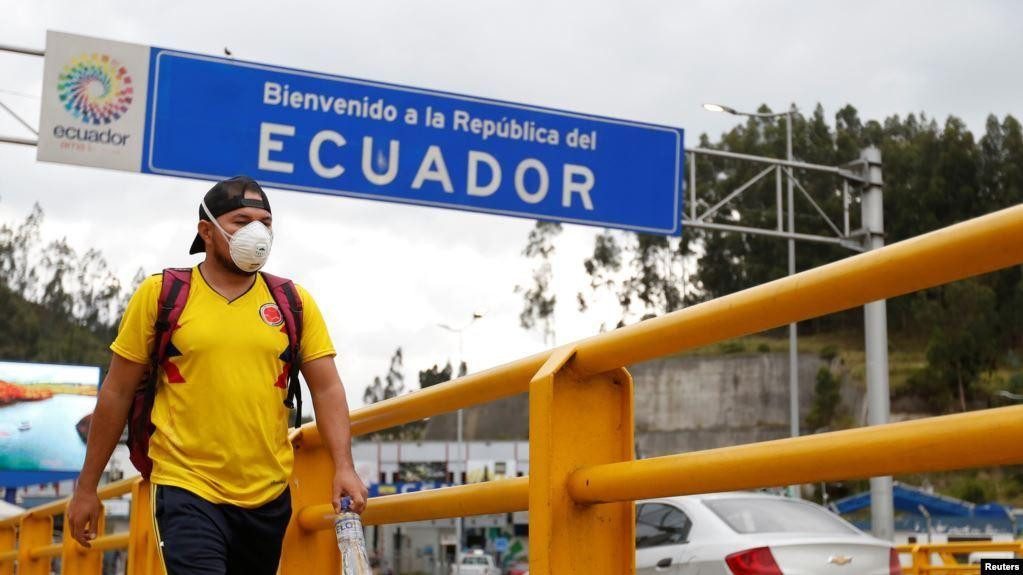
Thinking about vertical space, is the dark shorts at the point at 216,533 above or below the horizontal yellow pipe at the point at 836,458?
below

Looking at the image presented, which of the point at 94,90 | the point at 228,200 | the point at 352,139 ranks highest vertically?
the point at 94,90

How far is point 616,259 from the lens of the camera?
283 ft

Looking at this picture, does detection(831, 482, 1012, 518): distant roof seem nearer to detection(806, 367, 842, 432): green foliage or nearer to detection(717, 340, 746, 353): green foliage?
detection(806, 367, 842, 432): green foliage

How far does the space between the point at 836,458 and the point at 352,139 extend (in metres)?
12.3

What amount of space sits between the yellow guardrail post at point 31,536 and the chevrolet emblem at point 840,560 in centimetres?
469

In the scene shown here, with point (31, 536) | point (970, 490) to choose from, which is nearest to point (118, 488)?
point (31, 536)

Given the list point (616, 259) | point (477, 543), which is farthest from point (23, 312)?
point (616, 259)

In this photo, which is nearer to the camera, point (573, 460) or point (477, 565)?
point (573, 460)

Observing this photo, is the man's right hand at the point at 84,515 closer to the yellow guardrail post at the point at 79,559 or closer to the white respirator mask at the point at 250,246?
the white respirator mask at the point at 250,246

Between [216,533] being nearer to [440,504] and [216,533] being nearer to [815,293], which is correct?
[440,504]

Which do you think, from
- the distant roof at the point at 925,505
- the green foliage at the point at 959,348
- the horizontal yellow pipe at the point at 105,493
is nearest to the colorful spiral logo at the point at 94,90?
the horizontal yellow pipe at the point at 105,493

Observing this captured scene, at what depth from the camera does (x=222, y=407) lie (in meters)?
3.53

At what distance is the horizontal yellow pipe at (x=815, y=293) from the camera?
1774 millimetres

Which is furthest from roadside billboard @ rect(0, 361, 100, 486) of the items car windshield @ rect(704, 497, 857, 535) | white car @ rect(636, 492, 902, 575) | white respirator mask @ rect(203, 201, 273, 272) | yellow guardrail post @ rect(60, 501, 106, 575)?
white respirator mask @ rect(203, 201, 273, 272)
